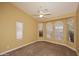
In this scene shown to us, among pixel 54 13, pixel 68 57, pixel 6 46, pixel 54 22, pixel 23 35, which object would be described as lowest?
pixel 68 57

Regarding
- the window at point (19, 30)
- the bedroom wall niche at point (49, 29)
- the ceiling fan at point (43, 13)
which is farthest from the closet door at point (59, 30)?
the window at point (19, 30)

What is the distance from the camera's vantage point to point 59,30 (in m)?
2.88

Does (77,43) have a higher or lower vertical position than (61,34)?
lower

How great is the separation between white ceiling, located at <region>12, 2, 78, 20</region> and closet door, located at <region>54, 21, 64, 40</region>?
0.19m

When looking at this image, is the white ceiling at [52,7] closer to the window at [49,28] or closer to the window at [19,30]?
the window at [49,28]

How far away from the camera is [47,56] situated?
9.23ft

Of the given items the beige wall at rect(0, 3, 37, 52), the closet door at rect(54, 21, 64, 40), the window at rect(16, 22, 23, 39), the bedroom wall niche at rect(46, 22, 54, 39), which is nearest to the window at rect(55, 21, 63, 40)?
the closet door at rect(54, 21, 64, 40)

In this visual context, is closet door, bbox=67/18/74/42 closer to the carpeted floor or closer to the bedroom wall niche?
the carpeted floor

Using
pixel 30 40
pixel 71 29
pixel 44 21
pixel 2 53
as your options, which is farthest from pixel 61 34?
pixel 2 53

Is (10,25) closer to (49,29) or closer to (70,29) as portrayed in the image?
(49,29)

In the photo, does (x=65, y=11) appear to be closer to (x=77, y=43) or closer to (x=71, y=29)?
(x=71, y=29)

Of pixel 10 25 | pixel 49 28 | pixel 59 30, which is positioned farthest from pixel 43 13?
pixel 10 25

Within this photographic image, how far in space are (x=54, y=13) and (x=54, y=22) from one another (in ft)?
0.63

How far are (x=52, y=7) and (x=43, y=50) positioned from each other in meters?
0.93
